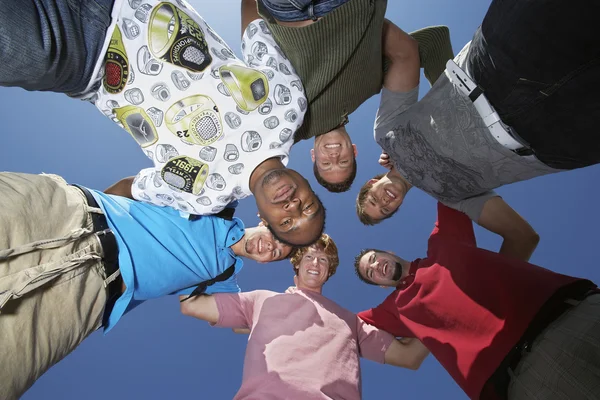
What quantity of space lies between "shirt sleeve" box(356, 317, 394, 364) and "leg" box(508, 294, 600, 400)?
30.9 inches

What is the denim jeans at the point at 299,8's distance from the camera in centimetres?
102

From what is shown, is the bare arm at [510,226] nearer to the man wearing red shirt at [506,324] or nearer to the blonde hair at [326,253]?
the man wearing red shirt at [506,324]

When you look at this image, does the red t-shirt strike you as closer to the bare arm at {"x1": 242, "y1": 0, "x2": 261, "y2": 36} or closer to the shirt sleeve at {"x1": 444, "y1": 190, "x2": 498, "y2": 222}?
the shirt sleeve at {"x1": 444, "y1": 190, "x2": 498, "y2": 222}

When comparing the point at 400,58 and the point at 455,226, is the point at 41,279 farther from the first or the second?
the point at 455,226

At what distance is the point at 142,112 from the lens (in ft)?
3.59

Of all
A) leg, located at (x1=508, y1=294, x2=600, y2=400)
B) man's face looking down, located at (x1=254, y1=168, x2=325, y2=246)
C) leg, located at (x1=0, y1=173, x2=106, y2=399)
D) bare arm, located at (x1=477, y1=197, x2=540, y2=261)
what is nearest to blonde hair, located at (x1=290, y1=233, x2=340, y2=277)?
man's face looking down, located at (x1=254, y1=168, x2=325, y2=246)

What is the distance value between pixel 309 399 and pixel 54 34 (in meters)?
1.53

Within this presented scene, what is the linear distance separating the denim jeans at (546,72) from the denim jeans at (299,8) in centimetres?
43

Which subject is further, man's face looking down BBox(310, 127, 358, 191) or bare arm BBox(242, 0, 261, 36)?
man's face looking down BBox(310, 127, 358, 191)

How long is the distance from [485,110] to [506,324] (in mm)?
687

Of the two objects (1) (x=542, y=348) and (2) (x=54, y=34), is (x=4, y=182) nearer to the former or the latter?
(2) (x=54, y=34)

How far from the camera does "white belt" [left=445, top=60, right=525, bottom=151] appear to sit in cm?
105

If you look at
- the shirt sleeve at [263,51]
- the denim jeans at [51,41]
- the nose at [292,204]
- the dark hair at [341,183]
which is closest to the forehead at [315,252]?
the dark hair at [341,183]

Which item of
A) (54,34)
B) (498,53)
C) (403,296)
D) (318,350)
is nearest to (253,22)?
(54,34)
